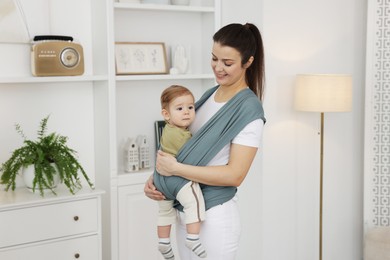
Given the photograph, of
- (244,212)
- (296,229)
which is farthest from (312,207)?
(244,212)

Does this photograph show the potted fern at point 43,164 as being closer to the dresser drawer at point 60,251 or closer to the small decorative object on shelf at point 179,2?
the dresser drawer at point 60,251

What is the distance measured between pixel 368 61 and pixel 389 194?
2.72 feet

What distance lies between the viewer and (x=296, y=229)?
378 centimetres

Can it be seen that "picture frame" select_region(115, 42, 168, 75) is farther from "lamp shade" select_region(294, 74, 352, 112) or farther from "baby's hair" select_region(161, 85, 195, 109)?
"baby's hair" select_region(161, 85, 195, 109)

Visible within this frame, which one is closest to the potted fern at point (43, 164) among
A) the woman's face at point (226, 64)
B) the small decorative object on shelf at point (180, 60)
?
the small decorative object on shelf at point (180, 60)

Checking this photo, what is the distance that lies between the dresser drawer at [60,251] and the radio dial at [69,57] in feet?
3.16

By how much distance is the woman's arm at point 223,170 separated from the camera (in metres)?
2.16

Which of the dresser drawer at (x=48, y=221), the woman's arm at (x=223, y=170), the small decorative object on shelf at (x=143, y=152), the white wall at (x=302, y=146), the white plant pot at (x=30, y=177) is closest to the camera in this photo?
the woman's arm at (x=223, y=170)

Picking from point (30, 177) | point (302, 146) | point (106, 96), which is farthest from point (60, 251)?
point (302, 146)

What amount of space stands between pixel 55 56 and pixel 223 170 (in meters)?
1.57

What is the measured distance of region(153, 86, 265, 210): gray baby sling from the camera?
2.19 m

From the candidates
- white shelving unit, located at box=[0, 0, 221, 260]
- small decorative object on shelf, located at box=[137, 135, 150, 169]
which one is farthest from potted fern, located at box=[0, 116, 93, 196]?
small decorative object on shelf, located at box=[137, 135, 150, 169]

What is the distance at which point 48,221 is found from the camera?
3.21m

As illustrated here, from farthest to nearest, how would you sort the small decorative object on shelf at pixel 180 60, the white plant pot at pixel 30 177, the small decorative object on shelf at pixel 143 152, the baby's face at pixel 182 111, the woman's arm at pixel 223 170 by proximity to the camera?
1. the small decorative object on shelf at pixel 180 60
2. the small decorative object on shelf at pixel 143 152
3. the white plant pot at pixel 30 177
4. the baby's face at pixel 182 111
5. the woman's arm at pixel 223 170
